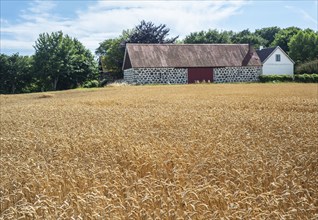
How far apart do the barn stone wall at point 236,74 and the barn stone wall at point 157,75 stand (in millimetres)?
4763

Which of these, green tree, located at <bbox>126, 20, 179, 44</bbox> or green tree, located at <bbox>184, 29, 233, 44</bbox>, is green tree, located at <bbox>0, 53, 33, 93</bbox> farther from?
green tree, located at <bbox>184, 29, 233, 44</bbox>

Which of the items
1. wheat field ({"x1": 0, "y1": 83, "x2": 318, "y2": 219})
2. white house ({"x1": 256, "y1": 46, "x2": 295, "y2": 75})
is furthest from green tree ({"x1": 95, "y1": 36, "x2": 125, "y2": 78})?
wheat field ({"x1": 0, "y1": 83, "x2": 318, "y2": 219})

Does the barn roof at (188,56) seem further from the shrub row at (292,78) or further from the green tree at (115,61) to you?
the green tree at (115,61)

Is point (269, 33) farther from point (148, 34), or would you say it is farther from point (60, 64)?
point (60, 64)

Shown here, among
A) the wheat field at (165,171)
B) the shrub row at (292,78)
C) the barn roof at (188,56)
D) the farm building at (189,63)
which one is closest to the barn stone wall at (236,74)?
the farm building at (189,63)

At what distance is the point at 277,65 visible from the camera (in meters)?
56.2

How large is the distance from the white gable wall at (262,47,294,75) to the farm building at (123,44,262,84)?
4.82ft

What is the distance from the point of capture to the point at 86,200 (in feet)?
16.3

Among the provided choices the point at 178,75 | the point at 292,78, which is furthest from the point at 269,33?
the point at 178,75

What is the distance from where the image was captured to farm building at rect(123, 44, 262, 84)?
5022 centimetres

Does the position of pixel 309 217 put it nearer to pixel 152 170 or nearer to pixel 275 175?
pixel 275 175

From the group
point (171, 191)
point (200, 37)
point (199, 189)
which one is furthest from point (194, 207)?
point (200, 37)

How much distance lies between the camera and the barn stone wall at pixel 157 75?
163 feet

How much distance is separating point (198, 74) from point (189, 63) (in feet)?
6.71
